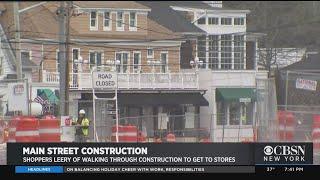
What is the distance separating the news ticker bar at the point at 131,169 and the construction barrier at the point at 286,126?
13.0 feet

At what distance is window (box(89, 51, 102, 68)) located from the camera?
12.6 metres

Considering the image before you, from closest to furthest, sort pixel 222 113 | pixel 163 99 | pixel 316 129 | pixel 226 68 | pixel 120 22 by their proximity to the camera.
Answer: pixel 316 129 < pixel 120 22 < pixel 226 68 < pixel 222 113 < pixel 163 99

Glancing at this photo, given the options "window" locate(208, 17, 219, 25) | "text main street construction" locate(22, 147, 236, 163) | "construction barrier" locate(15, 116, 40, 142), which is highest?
"window" locate(208, 17, 219, 25)

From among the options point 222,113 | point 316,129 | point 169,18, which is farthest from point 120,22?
point 316,129

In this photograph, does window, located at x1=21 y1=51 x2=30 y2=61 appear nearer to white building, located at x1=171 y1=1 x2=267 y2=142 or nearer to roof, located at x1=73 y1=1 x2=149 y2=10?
roof, located at x1=73 y1=1 x2=149 y2=10

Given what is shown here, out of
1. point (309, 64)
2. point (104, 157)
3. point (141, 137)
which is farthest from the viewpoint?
point (141, 137)

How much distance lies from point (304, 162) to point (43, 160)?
2795mm

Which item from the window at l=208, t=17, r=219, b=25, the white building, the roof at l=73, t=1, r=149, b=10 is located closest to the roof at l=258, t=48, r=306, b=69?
the white building

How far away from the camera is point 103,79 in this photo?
12.9 meters

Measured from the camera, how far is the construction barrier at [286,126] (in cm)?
1202

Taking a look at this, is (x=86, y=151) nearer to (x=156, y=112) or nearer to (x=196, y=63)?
(x=196, y=63)

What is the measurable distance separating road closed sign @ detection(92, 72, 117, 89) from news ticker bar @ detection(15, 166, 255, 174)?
15.4 feet

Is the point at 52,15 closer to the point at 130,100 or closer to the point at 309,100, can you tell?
the point at 130,100

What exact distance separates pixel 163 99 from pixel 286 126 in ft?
11.8
